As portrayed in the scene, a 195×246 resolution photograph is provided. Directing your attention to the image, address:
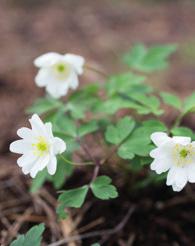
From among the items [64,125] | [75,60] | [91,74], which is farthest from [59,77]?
[91,74]

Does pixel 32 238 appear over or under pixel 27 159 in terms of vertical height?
under

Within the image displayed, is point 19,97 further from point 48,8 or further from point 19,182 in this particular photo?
point 48,8

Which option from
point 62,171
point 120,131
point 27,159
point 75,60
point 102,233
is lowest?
point 102,233

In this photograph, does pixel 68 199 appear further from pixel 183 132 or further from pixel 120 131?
pixel 183 132

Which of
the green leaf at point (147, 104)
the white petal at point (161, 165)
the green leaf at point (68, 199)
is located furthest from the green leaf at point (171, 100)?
the green leaf at point (68, 199)

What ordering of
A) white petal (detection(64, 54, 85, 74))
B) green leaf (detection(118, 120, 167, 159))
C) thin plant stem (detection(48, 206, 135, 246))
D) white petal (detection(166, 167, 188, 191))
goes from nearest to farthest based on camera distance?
white petal (detection(166, 167, 188, 191))
green leaf (detection(118, 120, 167, 159))
thin plant stem (detection(48, 206, 135, 246))
white petal (detection(64, 54, 85, 74))

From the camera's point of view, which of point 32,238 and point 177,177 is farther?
point 177,177

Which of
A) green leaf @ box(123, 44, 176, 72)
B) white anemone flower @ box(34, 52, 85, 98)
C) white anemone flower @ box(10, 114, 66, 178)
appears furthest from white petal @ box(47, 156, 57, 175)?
green leaf @ box(123, 44, 176, 72)

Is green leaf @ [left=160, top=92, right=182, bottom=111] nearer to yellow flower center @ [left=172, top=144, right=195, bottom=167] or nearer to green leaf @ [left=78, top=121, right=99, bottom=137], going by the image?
green leaf @ [left=78, top=121, right=99, bottom=137]
